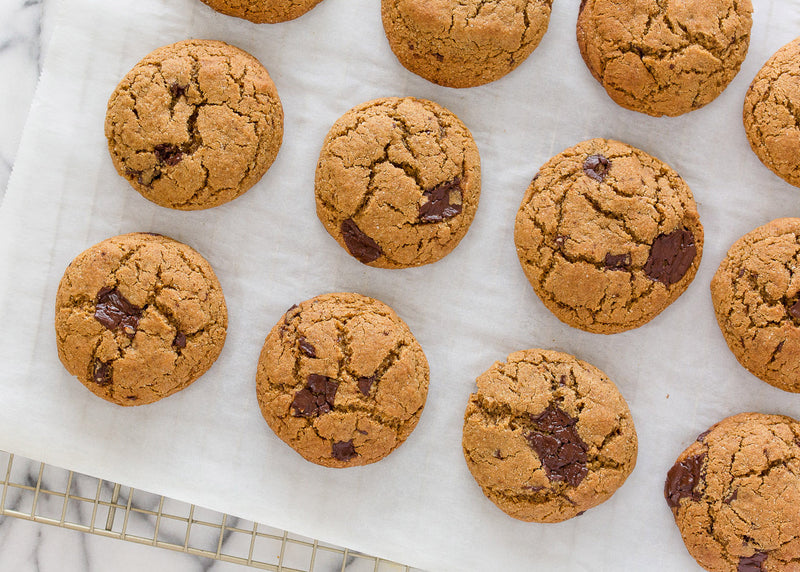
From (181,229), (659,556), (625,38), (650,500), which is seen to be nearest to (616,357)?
(650,500)

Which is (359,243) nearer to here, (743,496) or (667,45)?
A: (667,45)

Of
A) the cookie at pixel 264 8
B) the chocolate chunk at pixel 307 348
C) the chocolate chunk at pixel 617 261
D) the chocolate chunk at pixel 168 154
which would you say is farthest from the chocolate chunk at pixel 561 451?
the cookie at pixel 264 8

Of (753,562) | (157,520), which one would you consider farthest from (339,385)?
(753,562)

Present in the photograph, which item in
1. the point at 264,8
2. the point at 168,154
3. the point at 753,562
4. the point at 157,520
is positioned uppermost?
the point at 264,8

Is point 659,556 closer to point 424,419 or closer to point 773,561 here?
point 773,561

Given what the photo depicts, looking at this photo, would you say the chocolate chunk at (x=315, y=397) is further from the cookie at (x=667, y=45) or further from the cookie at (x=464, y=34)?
the cookie at (x=667, y=45)

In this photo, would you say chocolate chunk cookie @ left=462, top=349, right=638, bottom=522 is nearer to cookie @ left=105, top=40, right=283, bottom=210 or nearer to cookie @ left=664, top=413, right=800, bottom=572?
cookie @ left=664, top=413, right=800, bottom=572
